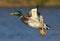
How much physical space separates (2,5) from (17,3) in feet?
1.27

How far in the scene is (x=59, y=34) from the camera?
2.23 m

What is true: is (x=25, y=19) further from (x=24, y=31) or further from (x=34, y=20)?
(x=24, y=31)

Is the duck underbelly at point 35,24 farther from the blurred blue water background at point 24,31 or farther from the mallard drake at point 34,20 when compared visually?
the blurred blue water background at point 24,31

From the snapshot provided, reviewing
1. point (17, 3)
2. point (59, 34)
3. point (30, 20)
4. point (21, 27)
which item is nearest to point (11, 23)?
point (21, 27)

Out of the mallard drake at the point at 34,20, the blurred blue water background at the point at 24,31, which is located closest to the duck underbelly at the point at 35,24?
the mallard drake at the point at 34,20

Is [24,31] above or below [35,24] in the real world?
below

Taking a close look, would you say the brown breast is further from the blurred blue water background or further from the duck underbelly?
the blurred blue water background

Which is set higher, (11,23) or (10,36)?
(11,23)

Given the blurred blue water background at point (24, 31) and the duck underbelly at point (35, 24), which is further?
the blurred blue water background at point (24, 31)

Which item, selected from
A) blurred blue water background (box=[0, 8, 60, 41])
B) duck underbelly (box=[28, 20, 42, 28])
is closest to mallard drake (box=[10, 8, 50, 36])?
duck underbelly (box=[28, 20, 42, 28])

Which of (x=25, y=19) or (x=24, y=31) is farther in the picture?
(x=24, y=31)

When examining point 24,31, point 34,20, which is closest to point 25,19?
point 34,20

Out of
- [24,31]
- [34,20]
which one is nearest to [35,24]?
[34,20]

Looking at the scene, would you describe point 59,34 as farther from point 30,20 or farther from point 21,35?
point 30,20
